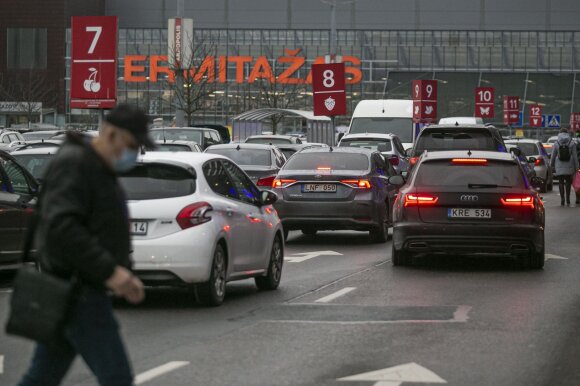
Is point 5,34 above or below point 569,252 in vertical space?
above

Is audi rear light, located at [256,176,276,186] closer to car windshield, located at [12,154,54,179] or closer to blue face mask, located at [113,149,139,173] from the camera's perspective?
car windshield, located at [12,154,54,179]

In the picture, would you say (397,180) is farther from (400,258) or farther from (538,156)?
(538,156)

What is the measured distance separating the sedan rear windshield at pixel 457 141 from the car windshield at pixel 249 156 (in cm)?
315

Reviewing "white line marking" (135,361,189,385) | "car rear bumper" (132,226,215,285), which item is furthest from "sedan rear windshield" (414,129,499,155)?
"white line marking" (135,361,189,385)

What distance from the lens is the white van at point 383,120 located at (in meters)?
41.9

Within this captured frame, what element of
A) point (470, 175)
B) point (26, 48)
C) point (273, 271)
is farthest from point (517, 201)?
point (26, 48)

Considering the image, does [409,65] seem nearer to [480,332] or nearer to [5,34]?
[5,34]

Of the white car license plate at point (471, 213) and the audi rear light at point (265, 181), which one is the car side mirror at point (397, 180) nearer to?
the white car license plate at point (471, 213)

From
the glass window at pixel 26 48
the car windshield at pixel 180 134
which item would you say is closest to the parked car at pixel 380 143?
the car windshield at pixel 180 134

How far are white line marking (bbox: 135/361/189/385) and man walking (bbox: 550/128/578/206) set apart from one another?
28547 millimetres

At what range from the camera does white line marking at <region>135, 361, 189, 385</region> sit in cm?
888

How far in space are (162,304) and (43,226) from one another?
7.64m

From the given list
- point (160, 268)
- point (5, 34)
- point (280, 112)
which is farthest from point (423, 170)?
point (5, 34)

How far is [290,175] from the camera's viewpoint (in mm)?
22219
